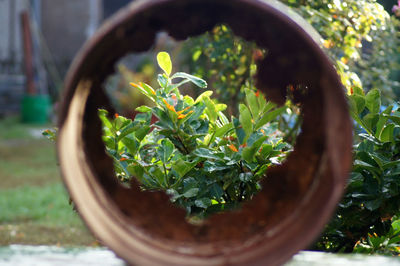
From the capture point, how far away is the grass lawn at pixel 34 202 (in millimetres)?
2984

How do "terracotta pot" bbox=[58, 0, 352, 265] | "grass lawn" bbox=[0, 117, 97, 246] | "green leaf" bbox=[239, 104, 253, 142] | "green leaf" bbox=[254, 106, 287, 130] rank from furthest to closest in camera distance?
"grass lawn" bbox=[0, 117, 97, 246] < "green leaf" bbox=[239, 104, 253, 142] < "green leaf" bbox=[254, 106, 287, 130] < "terracotta pot" bbox=[58, 0, 352, 265]

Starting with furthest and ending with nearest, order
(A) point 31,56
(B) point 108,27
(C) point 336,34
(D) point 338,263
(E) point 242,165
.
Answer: (A) point 31,56, (C) point 336,34, (E) point 242,165, (D) point 338,263, (B) point 108,27

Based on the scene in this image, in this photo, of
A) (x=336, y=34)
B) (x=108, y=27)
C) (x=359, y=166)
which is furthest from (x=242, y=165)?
(x=336, y=34)

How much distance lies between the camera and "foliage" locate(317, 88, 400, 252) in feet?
4.88

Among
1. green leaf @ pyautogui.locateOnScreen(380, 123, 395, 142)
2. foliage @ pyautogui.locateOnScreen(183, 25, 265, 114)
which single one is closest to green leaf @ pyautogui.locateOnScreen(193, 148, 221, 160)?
green leaf @ pyautogui.locateOnScreen(380, 123, 395, 142)

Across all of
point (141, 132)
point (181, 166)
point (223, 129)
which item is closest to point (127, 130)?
point (141, 132)

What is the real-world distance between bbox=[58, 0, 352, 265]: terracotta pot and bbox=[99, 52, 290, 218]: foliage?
1.06 feet

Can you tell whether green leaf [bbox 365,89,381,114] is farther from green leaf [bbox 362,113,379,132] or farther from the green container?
the green container

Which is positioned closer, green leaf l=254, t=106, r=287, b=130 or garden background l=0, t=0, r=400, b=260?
green leaf l=254, t=106, r=287, b=130

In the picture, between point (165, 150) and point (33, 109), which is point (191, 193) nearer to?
point (165, 150)

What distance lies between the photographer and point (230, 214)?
105cm

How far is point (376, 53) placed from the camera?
2.95 meters

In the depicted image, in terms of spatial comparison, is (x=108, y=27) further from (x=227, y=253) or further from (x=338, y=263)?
(x=338, y=263)

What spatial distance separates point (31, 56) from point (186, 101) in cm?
953
